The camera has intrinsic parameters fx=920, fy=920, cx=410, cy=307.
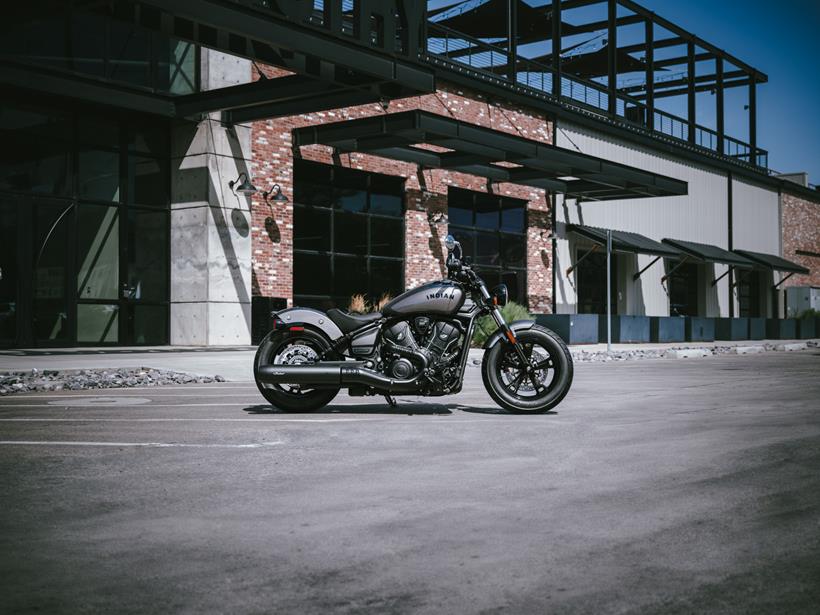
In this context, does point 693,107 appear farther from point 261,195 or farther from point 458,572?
point 458,572

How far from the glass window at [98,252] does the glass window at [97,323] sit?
0.84ft

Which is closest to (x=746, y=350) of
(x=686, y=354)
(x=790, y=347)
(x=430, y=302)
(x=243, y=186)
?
(x=790, y=347)

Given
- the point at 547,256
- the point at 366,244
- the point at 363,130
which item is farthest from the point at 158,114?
the point at 547,256

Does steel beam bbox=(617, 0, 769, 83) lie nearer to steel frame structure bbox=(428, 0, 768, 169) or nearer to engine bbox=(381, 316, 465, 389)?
steel frame structure bbox=(428, 0, 768, 169)

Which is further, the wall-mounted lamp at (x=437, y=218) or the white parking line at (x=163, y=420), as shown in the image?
the wall-mounted lamp at (x=437, y=218)

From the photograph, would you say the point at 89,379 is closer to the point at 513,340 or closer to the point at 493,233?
the point at 513,340

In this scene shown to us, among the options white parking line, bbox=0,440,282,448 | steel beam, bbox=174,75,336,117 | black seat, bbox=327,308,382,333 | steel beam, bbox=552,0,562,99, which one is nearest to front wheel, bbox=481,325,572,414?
black seat, bbox=327,308,382,333

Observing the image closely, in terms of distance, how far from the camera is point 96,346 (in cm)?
1980

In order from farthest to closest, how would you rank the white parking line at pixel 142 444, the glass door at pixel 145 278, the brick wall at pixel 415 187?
the brick wall at pixel 415 187, the glass door at pixel 145 278, the white parking line at pixel 142 444

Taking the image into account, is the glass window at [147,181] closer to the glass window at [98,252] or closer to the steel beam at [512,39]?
the glass window at [98,252]

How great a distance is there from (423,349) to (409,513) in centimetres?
394

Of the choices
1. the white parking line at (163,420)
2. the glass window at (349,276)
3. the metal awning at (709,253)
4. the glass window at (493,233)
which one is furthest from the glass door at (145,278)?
the metal awning at (709,253)

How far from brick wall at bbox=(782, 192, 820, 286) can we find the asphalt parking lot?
43.6 meters

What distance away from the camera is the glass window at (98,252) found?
64.2 feet
